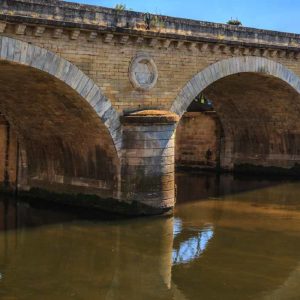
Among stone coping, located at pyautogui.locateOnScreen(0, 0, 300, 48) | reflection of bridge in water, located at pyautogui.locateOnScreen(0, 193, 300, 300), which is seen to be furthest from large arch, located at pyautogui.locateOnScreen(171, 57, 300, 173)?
reflection of bridge in water, located at pyautogui.locateOnScreen(0, 193, 300, 300)

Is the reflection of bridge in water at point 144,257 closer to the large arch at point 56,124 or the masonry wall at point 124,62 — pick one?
the large arch at point 56,124

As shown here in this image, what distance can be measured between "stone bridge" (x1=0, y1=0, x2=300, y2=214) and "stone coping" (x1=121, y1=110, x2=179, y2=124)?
0.03 m

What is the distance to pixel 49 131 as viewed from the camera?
16.1m

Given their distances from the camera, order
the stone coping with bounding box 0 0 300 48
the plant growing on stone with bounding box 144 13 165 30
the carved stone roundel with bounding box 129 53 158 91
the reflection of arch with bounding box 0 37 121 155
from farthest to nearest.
→ the plant growing on stone with bounding box 144 13 165 30
the carved stone roundel with bounding box 129 53 158 91
the stone coping with bounding box 0 0 300 48
the reflection of arch with bounding box 0 37 121 155

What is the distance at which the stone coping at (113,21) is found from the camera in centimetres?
1199

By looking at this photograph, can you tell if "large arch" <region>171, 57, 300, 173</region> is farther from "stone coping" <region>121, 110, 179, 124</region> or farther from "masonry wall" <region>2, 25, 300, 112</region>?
"stone coping" <region>121, 110, 179, 124</region>

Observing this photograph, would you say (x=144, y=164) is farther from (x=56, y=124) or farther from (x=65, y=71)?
(x=65, y=71)

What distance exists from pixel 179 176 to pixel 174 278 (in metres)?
14.1

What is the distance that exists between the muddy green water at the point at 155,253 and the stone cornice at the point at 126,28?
15.8ft

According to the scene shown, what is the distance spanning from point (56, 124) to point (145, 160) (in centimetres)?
301

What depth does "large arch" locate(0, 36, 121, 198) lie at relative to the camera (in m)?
12.6

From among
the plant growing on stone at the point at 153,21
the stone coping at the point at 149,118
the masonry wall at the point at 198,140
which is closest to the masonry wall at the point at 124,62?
the stone coping at the point at 149,118

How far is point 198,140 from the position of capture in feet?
86.7

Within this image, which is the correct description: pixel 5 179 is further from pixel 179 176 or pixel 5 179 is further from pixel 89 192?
pixel 179 176
